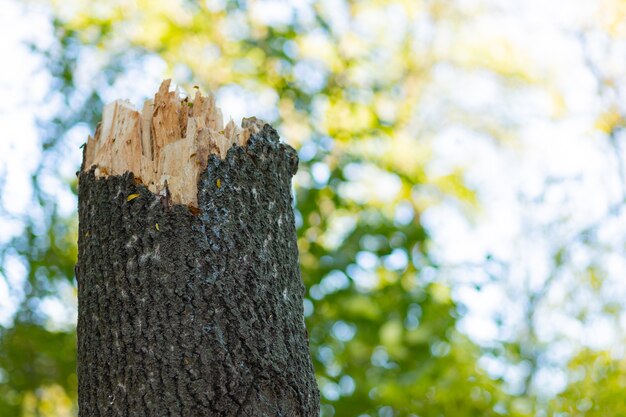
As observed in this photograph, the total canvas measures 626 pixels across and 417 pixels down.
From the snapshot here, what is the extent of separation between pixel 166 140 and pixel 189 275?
0.43m

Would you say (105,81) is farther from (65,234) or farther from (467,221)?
(467,221)

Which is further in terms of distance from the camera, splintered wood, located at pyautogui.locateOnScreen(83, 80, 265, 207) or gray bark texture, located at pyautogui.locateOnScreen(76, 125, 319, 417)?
splintered wood, located at pyautogui.locateOnScreen(83, 80, 265, 207)

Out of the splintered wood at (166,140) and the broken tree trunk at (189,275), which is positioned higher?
the splintered wood at (166,140)

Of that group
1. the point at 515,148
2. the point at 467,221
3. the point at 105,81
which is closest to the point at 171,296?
the point at 105,81

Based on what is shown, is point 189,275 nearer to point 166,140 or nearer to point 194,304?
point 194,304

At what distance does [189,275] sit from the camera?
5.49 ft

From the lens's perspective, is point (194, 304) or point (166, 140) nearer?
point (194, 304)

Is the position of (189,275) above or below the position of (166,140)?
below

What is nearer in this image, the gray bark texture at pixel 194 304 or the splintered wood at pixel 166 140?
the gray bark texture at pixel 194 304

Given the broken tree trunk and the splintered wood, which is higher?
the splintered wood

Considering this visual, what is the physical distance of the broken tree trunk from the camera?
1606mm

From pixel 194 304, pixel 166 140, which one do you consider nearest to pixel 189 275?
pixel 194 304

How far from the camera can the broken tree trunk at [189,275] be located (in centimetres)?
161

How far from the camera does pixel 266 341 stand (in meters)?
1.67
